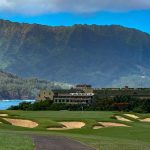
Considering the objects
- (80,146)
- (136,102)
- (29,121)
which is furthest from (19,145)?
(136,102)

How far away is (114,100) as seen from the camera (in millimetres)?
165750

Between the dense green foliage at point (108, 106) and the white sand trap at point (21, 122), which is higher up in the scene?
the dense green foliage at point (108, 106)

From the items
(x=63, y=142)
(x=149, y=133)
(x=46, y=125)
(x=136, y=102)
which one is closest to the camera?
(x=63, y=142)

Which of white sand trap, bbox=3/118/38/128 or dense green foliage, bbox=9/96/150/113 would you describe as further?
dense green foliage, bbox=9/96/150/113

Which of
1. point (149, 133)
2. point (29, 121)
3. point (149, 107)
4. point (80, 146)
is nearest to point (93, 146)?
point (80, 146)

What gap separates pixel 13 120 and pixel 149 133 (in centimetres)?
2038

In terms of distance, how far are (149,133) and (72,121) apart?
18217 millimetres

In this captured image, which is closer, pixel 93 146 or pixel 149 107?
pixel 93 146

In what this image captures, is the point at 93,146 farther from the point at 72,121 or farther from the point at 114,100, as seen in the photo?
the point at 114,100

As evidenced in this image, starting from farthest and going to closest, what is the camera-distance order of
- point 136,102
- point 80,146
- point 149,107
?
point 136,102 < point 149,107 < point 80,146

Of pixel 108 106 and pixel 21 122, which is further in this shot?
pixel 108 106

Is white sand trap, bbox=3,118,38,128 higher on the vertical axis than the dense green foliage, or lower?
lower

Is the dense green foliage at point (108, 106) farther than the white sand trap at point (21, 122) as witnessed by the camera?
Yes

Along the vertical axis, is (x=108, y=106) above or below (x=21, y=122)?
above
